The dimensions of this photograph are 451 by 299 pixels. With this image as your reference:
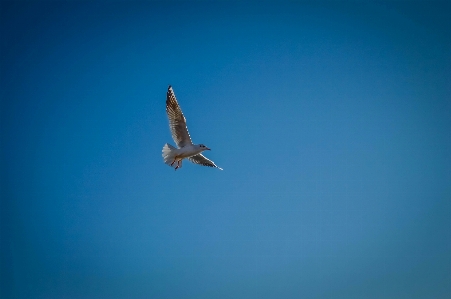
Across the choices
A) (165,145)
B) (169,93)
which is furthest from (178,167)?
(169,93)

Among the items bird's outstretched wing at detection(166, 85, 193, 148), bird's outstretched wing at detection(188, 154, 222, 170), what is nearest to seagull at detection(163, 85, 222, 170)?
bird's outstretched wing at detection(166, 85, 193, 148)

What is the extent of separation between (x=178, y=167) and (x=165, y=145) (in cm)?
48

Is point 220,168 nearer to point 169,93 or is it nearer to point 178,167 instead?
point 178,167

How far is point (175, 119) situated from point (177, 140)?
1.41ft

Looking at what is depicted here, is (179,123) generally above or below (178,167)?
above

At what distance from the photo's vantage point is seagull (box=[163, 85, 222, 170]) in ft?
25.5

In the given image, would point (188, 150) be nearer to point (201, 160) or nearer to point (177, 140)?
point (177, 140)

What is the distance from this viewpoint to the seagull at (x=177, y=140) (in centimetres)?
776

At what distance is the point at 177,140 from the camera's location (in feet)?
26.2

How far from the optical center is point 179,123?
7.81 meters

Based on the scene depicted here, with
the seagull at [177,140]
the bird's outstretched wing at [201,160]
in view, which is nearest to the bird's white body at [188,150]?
the seagull at [177,140]

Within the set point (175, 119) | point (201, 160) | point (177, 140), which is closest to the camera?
point (175, 119)

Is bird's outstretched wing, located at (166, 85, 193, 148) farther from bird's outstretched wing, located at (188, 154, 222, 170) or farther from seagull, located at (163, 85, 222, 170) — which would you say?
bird's outstretched wing, located at (188, 154, 222, 170)

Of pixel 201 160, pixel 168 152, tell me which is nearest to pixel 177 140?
pixel 168 152
